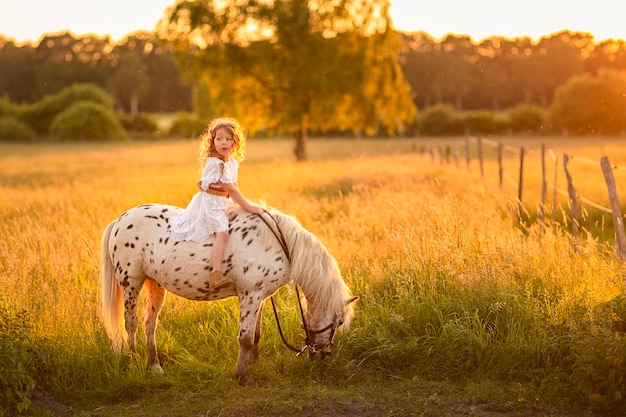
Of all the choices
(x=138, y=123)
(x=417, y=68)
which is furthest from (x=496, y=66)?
(x=138, y=123)

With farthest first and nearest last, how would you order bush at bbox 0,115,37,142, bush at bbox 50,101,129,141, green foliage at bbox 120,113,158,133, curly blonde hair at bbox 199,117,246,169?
green foliage at bbox 120,113,158,133, bush at bbox 0,115,37,142, bush at bbox 50,101,129,141, curly blonde hair at bbox 199,117,246,169

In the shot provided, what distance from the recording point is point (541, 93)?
75938mm

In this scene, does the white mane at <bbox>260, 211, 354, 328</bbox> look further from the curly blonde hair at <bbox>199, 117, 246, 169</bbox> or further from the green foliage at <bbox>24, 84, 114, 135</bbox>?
the green foliage at <bbox>24, 84, 114, 135</bbox>

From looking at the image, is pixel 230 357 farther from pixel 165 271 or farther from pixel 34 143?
pixel 34 143

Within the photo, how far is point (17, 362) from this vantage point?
192 inches

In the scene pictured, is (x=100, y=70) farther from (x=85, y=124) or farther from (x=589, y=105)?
(x=589, y=105)

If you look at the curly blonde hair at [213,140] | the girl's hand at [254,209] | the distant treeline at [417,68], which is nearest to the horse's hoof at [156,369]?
the girl's hand at [254,209]

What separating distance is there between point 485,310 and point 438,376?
834 mm

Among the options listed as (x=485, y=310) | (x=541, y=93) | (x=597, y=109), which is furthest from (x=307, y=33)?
(x=541, y=93)

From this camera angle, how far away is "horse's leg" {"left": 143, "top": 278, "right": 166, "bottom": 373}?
568 centimetres

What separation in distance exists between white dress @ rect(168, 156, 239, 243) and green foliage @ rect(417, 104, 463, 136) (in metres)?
55.9

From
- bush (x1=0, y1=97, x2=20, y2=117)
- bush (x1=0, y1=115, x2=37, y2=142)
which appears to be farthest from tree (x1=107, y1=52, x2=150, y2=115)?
bush (x1=0, y1=115, x2=37, y2=142)

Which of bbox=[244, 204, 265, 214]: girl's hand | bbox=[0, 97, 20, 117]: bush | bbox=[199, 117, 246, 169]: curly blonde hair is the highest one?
bbox=[0, 97, 20, 117]: bush

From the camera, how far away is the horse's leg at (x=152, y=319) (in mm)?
5684
